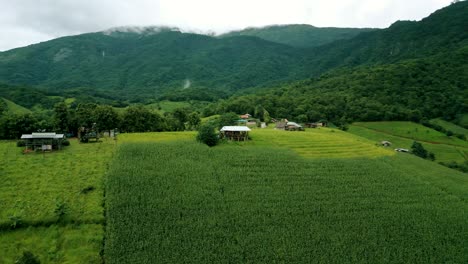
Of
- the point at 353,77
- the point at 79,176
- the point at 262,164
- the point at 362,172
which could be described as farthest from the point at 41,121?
the point at 353,77

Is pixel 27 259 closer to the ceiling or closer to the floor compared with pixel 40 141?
closer to the floor

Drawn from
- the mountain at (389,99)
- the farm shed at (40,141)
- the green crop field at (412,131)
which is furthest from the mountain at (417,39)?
the farm shed at (40,141)

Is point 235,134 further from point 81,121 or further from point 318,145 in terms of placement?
point 81,121

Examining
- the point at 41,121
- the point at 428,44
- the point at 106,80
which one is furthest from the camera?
the point at 106,80

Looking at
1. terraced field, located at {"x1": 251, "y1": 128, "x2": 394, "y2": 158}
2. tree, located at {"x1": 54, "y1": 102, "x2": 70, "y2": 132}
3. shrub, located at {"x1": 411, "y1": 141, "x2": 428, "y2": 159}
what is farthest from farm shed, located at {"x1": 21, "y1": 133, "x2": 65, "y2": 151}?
shrub, located at {"x1": 411, "y1": 141, "x2": 428, "y2": 159}

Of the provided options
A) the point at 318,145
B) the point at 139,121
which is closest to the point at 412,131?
the point at 318,145

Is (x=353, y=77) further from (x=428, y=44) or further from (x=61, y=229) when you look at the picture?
(x=61, y=229)
